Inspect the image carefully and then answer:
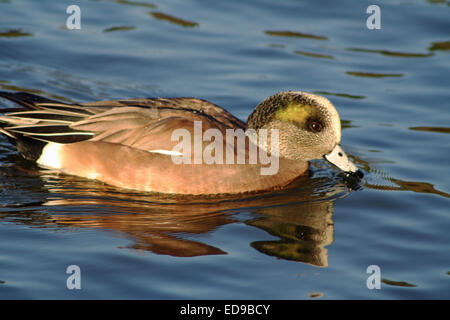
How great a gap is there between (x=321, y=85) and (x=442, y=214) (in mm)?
2932

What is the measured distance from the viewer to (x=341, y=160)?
688cm

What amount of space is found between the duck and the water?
6.7 inches

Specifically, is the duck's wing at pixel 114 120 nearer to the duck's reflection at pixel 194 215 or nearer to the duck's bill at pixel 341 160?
the duck's reflection at pixel 194 215

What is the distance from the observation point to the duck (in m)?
6.55

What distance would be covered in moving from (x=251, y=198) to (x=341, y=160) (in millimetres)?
925

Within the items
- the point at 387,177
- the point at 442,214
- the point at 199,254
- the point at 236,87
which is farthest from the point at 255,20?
the point at 199,254

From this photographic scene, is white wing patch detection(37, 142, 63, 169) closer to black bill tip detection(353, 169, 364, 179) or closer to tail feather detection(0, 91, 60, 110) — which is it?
tail feather detection(0, 91, 60, 110)

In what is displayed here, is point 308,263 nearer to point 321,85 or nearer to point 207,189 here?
point 207,189
